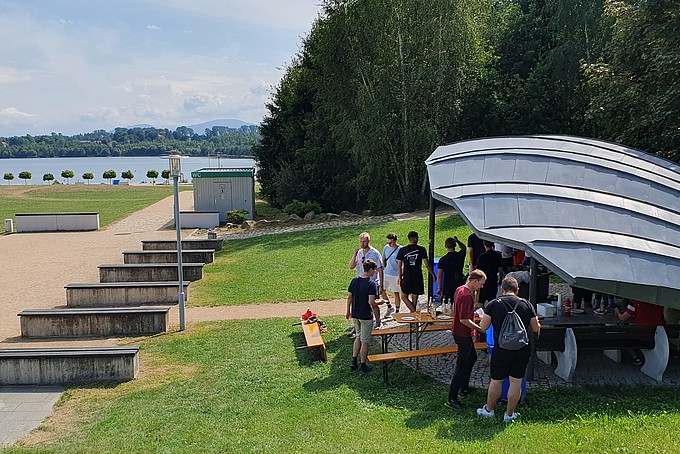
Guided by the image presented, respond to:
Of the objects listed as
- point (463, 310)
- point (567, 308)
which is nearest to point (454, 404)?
point (463, 310)

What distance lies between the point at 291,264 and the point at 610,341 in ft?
38.6

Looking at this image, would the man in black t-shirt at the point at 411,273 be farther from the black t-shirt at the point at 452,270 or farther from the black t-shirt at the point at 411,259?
the black t-shirt at the point at 452,270

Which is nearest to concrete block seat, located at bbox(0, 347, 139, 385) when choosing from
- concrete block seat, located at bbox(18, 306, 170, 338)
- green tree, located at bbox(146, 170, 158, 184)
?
concrete block seat, located at bbox(18, 306, 170, 338)

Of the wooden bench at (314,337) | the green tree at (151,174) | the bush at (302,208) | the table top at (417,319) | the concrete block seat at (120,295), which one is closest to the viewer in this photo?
the table top at (417,319)

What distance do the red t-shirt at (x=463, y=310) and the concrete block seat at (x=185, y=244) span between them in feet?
49.3

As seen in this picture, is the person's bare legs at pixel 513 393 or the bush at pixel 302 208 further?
the bush at pixel 302 208

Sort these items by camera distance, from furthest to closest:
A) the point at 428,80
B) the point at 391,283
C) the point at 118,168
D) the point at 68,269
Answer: the point at 118,168 → the point at 428,80 → the point at 68,269 → the point at 391,283

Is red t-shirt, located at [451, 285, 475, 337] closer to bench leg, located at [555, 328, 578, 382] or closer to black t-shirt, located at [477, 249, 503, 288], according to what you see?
bench leg, located at [555, 328, 578, 382]

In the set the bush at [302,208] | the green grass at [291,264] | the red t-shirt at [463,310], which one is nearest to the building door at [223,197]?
the bush at [302,208]

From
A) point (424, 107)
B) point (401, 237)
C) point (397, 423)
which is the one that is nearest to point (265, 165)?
point (424, 107)

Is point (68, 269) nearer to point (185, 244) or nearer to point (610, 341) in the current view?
point (185, 244)

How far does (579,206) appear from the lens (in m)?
8.52

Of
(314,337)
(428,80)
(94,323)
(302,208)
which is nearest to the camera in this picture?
(314,337)

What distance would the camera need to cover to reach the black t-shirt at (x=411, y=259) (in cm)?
1070
